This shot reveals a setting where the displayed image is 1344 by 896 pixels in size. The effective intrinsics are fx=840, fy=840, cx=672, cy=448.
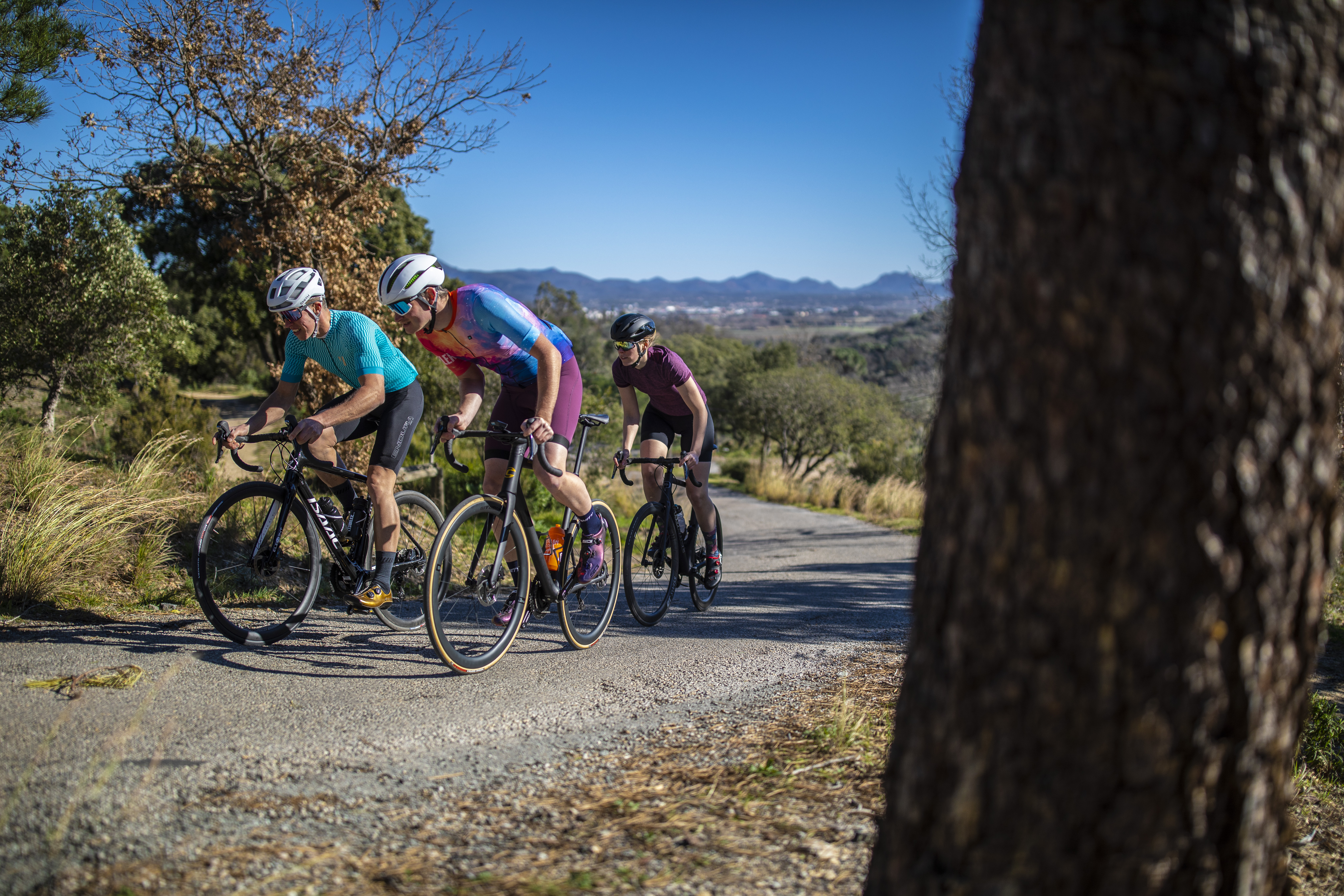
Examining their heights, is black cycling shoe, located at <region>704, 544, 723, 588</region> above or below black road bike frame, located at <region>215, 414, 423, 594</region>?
below

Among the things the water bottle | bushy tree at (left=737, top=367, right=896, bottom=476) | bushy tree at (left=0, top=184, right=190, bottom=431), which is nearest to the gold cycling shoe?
the water bottle

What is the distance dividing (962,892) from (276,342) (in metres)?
34.1

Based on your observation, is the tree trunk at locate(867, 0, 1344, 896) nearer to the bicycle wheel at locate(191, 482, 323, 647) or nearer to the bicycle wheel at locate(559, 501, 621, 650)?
the bicycle wheel at locate(559, 501, 621, 650)

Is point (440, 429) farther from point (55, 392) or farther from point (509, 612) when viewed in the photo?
point (55, 392)

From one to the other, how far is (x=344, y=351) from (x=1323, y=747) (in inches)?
206

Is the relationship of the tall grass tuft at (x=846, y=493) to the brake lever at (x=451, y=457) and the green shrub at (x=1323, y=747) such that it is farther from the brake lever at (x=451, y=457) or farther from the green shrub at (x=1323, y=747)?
the brake lever at (x=451, y=457)

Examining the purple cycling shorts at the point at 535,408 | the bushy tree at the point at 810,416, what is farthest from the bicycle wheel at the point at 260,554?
the bushy tree at the point at 810,416

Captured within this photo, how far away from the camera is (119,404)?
1453cm

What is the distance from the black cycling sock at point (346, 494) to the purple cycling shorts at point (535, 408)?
79 centimetres

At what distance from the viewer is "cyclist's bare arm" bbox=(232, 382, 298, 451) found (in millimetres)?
4277

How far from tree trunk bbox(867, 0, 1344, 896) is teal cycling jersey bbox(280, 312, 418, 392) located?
3.59 m

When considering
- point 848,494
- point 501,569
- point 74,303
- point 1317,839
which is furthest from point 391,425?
point 848,494

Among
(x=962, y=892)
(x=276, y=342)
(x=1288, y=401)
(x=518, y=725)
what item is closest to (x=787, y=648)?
(x=518, y=725)

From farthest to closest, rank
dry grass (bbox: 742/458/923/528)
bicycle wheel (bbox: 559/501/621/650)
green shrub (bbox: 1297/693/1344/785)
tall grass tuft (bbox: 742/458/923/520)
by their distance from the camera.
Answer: tall grass tuft (bbox: 742/458/923/520)
dry grass (bbox: 742/458/923/528)
bicycle wheel (bbox: 559/501/621/650)
green shrub (bbox: 1297/693/1344/785)
